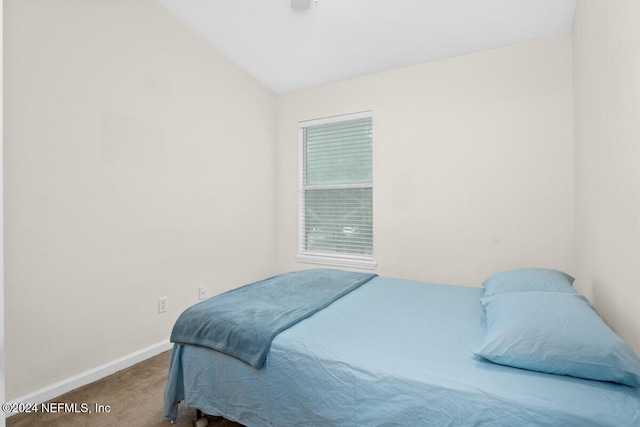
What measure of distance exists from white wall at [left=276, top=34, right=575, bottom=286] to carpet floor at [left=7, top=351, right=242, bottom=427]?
2.20 m

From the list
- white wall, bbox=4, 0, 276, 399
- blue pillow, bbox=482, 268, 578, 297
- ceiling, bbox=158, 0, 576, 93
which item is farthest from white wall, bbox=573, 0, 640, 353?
white wall, bbox=4, 0, 276, 399

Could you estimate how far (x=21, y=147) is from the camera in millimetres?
1841

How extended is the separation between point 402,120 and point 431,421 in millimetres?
2714

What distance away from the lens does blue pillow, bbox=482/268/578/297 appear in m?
1.77

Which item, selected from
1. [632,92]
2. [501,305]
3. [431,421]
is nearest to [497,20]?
[632,92]

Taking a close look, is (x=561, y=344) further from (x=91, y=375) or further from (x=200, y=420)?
(x=91, y=375)

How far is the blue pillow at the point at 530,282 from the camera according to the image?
1766mm

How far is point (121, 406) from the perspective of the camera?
1.88m

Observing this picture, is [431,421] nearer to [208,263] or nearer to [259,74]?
[208,263]

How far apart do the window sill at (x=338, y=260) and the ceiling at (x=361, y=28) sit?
Answer: 200cm

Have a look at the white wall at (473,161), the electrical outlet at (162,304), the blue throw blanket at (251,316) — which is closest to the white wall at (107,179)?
the electrical outlet at (162,304)

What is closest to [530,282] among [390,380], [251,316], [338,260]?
[390,380]

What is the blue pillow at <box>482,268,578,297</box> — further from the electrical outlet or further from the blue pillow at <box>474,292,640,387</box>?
the electrical outlet

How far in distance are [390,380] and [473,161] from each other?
231cm
